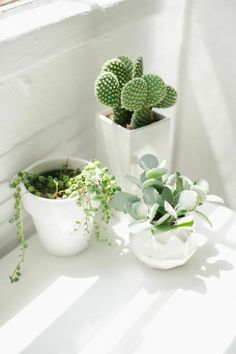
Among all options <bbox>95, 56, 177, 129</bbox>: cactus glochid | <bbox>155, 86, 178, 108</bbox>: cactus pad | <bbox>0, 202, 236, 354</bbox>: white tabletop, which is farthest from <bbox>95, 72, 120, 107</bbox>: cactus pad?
<bbox>0, 202, 236, 354</bbox>: white tabletop

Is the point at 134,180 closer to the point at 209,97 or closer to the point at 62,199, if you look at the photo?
the point at 62,199

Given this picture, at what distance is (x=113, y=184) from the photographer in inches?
37.6

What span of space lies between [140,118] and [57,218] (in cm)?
28

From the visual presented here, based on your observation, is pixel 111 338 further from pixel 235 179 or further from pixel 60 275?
pixel 235 179

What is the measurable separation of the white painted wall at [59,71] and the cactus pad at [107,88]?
0.11 meters

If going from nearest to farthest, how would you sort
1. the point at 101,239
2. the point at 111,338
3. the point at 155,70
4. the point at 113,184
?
the point at 111,338 < the point at 113,184 < the point at 101,239 < the point at 155,70

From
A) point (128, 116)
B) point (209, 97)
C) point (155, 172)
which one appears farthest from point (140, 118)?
point (209, 97)

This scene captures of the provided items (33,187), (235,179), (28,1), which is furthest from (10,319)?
(235,179)

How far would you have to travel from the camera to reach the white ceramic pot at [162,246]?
0.93 meters

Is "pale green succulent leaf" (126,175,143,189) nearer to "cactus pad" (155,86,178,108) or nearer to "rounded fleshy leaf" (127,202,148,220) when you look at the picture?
"rounded fleshy leaf" (127,202,148,220)

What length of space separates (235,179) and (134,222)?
516 millimetres

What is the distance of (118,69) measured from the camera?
1011 mm

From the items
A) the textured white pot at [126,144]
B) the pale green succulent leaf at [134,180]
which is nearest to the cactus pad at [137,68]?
the textured white pot at [126,144]

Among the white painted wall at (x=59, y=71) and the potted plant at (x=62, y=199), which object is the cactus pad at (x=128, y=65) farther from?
the potted plant at (x=62, y=199)
